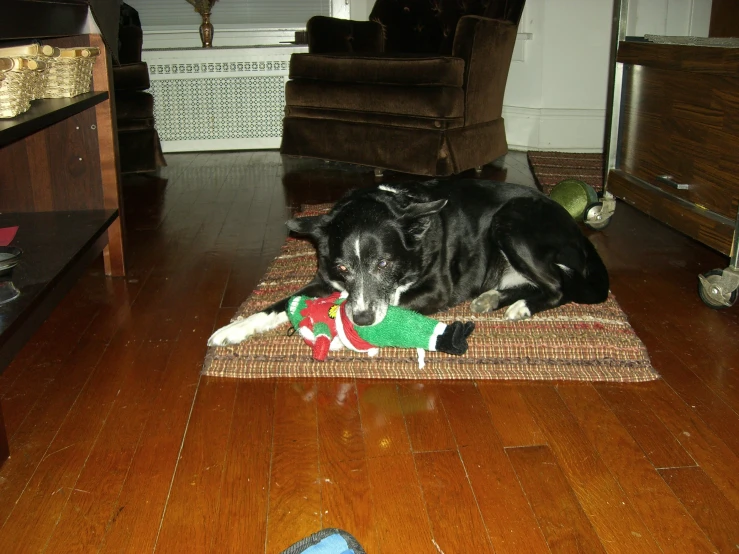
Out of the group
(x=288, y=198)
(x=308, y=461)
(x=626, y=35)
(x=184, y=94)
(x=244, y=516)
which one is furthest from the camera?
(x=184, y=94)

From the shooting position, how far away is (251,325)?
1996 millimetres

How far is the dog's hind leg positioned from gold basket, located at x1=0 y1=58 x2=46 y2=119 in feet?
2.83

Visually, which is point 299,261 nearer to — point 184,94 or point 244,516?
point 244,516

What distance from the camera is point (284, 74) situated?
544 cm

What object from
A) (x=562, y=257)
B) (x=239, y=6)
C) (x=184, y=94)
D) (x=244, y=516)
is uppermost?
(x=239, y=6)

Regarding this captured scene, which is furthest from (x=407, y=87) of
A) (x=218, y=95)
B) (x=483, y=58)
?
(x=218, y=95)

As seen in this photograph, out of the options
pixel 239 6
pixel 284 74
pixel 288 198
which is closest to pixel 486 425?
pixel 288 198

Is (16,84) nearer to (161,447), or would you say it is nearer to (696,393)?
(161,447)

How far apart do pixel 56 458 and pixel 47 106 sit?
1.17 m

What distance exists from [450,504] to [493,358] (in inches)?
25.5

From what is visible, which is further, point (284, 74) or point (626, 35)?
point (284, 74)

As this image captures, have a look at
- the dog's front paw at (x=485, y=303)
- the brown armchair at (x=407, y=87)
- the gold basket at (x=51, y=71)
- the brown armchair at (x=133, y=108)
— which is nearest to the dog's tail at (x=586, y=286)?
the dog's front paw at (x=485, y=303)

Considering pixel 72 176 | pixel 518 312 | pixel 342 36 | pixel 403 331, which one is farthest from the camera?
pixel 342 36

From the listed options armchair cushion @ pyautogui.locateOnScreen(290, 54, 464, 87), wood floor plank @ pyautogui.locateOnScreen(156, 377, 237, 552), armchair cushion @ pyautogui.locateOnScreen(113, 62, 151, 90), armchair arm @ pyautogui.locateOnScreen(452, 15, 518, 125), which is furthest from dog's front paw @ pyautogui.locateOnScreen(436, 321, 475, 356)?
armchair cushion @ pyautogui.locateOnScreen(113, 62, 151, 90)
